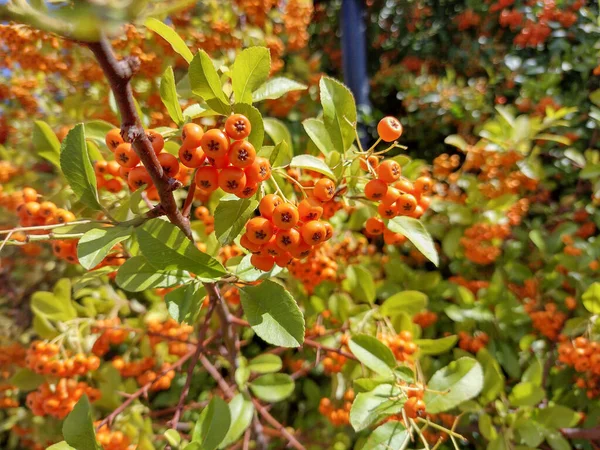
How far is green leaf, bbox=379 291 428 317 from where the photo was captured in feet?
6.32

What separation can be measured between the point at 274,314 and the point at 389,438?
0.61 meters

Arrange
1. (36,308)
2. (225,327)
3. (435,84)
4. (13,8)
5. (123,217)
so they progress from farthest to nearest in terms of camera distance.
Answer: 1. (435,84)
2. (36,308)
3. (225,327)
4. (123,217)
5. (13,8)

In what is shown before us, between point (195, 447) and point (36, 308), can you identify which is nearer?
point (195, 447)

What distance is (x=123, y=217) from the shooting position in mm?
1195

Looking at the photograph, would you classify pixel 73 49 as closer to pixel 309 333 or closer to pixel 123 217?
pixel 123 217

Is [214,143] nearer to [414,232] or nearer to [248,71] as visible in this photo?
[248,71]

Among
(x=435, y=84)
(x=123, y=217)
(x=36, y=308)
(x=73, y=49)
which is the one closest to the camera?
(x=123, y=217)

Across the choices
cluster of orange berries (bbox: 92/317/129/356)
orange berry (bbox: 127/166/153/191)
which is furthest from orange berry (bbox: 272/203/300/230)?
cluster of orange berries (bbox: 92/317/129/356)

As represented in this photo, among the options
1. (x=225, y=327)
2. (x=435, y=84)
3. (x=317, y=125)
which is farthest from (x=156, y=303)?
(x=435, y=84)

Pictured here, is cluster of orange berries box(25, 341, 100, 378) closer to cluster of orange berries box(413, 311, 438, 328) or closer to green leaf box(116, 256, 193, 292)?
green leaf box(116, 256, 193, 292)

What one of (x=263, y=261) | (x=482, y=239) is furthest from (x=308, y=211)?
(x=482, y=239)

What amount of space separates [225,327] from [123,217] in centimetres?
71

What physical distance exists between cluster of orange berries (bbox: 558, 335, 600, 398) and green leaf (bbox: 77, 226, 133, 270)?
6.46 feet

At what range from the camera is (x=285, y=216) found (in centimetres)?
107
